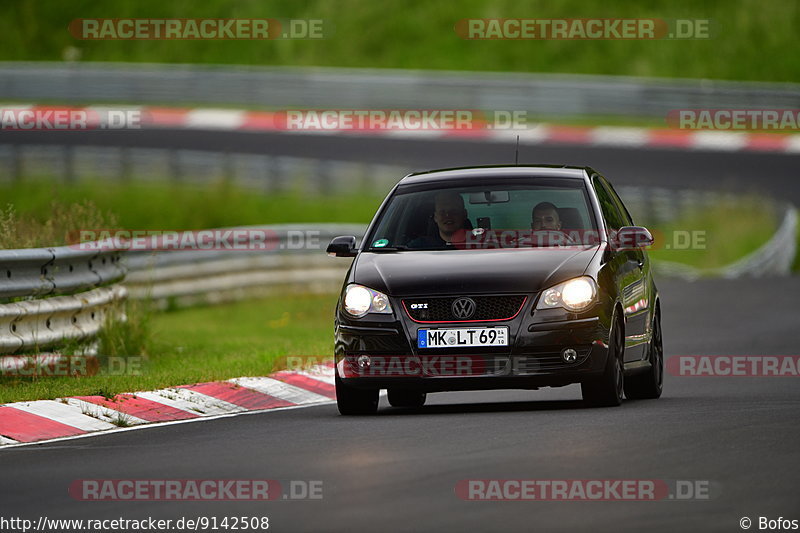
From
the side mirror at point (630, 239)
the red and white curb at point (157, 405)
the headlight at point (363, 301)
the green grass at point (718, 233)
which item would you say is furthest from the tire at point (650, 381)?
the green grass at point (718, 233)

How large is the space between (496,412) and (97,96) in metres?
30.7

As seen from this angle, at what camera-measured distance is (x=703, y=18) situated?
45656mm

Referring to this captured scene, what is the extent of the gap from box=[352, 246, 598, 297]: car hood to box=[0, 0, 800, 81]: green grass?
3283 cm

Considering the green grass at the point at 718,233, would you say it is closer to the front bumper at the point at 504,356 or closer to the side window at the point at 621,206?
the side window at the point at 621,206

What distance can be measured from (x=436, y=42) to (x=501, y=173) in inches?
Result: 1367

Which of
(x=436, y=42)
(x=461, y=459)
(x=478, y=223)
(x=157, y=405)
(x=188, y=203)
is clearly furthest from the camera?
(x=436, y=42)

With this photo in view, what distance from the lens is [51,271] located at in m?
13.2

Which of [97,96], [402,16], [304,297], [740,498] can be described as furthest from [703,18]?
[740,498]

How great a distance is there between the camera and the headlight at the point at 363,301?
35.6ft

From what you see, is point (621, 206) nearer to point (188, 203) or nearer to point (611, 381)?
point (611, 381)

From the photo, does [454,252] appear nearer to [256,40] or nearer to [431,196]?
[431,196]

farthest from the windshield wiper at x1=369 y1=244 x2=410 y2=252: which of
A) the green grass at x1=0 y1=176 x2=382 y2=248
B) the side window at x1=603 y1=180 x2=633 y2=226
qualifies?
the green grass at x1=0 y1=176 x2=382 y2=248

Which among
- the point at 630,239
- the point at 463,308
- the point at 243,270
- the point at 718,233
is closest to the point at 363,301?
the point at 463,308

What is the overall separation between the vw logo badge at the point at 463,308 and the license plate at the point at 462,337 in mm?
94
